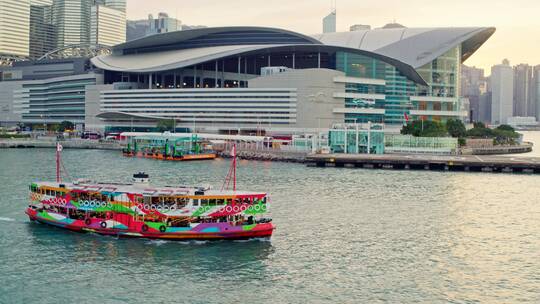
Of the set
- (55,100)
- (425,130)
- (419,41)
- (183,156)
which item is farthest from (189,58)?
(425,130)

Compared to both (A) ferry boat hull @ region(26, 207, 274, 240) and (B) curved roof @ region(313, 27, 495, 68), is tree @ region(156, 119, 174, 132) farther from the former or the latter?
(A) ferry boat hull @ region(26, 207, 274, 240)

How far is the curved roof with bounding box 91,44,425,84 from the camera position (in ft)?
449

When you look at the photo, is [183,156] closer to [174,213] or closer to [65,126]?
[174,213]

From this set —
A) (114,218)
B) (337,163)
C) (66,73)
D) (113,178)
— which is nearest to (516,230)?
(114,218)

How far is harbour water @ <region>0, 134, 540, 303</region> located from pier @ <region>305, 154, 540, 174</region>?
1016 inches

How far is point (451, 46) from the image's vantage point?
145 meters

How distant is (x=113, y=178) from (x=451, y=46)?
313 ft

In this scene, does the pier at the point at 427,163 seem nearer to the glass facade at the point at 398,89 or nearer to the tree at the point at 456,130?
the tree at the point at 456,130

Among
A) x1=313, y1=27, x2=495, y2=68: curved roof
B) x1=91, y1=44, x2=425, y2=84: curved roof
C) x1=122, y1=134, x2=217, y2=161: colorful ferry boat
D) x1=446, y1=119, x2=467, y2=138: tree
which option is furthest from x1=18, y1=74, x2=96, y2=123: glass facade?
x1=446, y1=119, x2=467, y2=138: tree

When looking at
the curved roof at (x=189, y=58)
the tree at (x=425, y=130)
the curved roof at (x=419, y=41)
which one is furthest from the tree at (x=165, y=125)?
the tree at (x=425, y=130)

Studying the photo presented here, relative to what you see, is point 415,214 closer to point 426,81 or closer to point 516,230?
point 516,230

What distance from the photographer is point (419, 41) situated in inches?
5802

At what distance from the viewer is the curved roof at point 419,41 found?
145 m

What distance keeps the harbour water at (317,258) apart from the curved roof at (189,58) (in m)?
83.2
